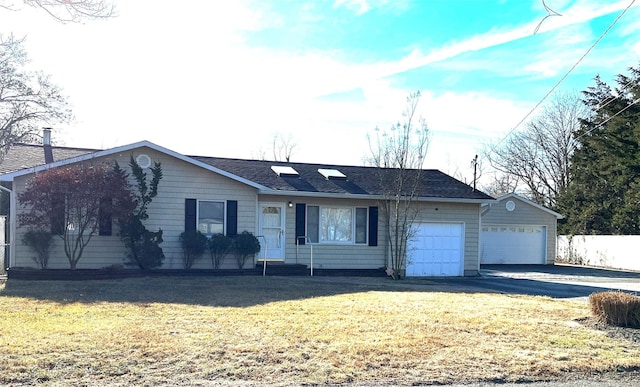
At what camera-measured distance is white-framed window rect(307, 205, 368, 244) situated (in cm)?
1680

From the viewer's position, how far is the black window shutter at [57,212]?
13.1 m

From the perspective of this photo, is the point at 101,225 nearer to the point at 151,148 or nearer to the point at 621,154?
the point at 151,148

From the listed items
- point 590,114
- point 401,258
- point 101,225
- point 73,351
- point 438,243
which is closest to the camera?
point 73,351

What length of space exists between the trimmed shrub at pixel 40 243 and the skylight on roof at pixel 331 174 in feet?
27.2

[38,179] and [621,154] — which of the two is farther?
[621,154]

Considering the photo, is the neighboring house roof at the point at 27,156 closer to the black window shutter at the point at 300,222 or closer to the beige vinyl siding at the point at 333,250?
the beige vinyl siding at the point at 333,250

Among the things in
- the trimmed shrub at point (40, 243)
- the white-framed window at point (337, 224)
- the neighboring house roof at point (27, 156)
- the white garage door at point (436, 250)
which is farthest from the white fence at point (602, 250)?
the trimmed shrub at point (40, 243)

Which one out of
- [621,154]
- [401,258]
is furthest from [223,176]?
[621,154]

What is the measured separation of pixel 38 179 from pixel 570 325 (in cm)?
1154

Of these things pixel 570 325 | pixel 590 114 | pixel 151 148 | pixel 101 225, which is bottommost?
pixel 570 325

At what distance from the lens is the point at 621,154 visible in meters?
29.7

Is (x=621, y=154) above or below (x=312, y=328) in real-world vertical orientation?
above

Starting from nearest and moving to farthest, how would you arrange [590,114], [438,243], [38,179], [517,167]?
[38,179] → [438,243] → [590,114] → [517,167]

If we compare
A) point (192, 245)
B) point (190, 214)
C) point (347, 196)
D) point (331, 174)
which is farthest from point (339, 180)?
point (192, 245)
